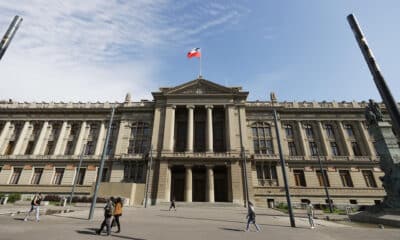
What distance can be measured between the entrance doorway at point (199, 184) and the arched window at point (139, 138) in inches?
401

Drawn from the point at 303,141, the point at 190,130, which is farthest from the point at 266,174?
the point at 190,130

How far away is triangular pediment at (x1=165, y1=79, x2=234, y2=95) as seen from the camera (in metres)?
40.3

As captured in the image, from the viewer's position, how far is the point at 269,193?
112 feet

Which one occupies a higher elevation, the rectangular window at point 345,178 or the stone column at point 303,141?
the stone column at point 303,141

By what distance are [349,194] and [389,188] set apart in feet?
72.5

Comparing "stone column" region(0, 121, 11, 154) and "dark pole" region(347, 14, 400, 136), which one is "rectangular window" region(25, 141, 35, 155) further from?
"dark pole" region(347, 14, 400, 136)

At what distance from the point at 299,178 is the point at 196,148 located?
19149 millimetres

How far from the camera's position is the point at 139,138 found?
39.4 m

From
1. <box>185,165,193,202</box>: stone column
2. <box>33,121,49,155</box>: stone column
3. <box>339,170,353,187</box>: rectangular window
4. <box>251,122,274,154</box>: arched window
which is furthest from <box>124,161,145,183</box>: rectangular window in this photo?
<box>339,170,353,187</box>: rectangular window

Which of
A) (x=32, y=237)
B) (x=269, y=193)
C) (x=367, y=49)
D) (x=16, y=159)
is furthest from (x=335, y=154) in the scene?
(x=16, y=159)

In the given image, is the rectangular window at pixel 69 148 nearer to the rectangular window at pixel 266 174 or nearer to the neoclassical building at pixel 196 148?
the neoclassical building at pixel 196 148

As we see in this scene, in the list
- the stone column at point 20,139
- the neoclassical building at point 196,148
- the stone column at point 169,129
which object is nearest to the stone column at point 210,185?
the neoclassical building at point 196,148

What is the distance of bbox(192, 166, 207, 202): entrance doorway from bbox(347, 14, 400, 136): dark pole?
3055 cm

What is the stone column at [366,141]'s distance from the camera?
36.8 m
